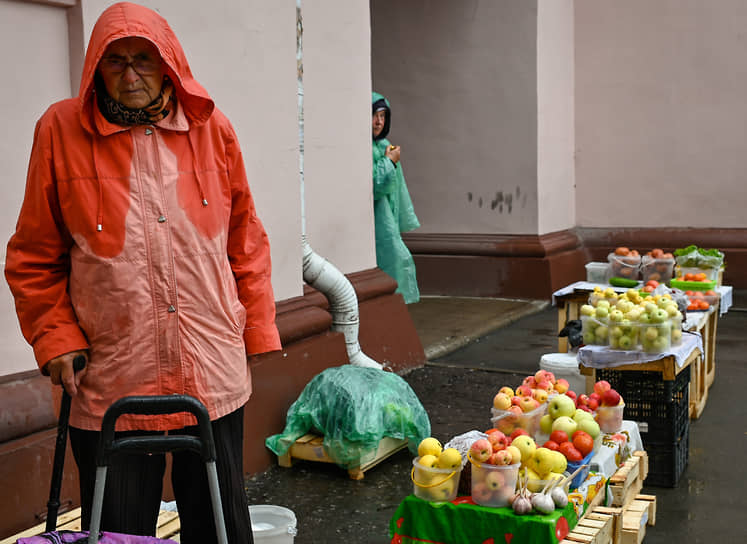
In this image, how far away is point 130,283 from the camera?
2.56 m

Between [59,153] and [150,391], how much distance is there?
2.45 ft

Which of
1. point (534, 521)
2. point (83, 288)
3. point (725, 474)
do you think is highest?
point (83, 288)

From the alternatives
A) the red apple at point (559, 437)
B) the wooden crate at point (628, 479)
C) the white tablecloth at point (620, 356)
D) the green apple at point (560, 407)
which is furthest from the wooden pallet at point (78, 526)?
the white tablecloth at point (620, 356)

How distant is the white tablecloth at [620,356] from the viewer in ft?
15.5

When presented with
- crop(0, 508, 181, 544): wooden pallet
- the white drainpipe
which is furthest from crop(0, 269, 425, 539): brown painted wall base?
crop(0, 508, 181, 544): wooden pallet

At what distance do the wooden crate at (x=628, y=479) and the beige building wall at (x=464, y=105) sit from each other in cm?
695

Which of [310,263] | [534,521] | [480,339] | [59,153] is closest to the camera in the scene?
[59,153]

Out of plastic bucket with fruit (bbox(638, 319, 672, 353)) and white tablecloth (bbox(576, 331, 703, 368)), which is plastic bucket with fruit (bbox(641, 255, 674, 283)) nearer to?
white tablecloth (bbox(576, 331, 703, 368))

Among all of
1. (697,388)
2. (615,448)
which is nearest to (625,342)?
(615,448)

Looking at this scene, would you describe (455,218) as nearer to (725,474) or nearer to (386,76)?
(386,76)

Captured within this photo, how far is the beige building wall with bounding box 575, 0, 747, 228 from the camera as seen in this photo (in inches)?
437

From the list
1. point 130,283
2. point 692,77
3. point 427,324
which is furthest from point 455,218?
point 130,283

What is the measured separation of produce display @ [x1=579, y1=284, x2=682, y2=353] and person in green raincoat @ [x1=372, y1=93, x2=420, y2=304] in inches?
123

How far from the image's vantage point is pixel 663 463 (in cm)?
471
